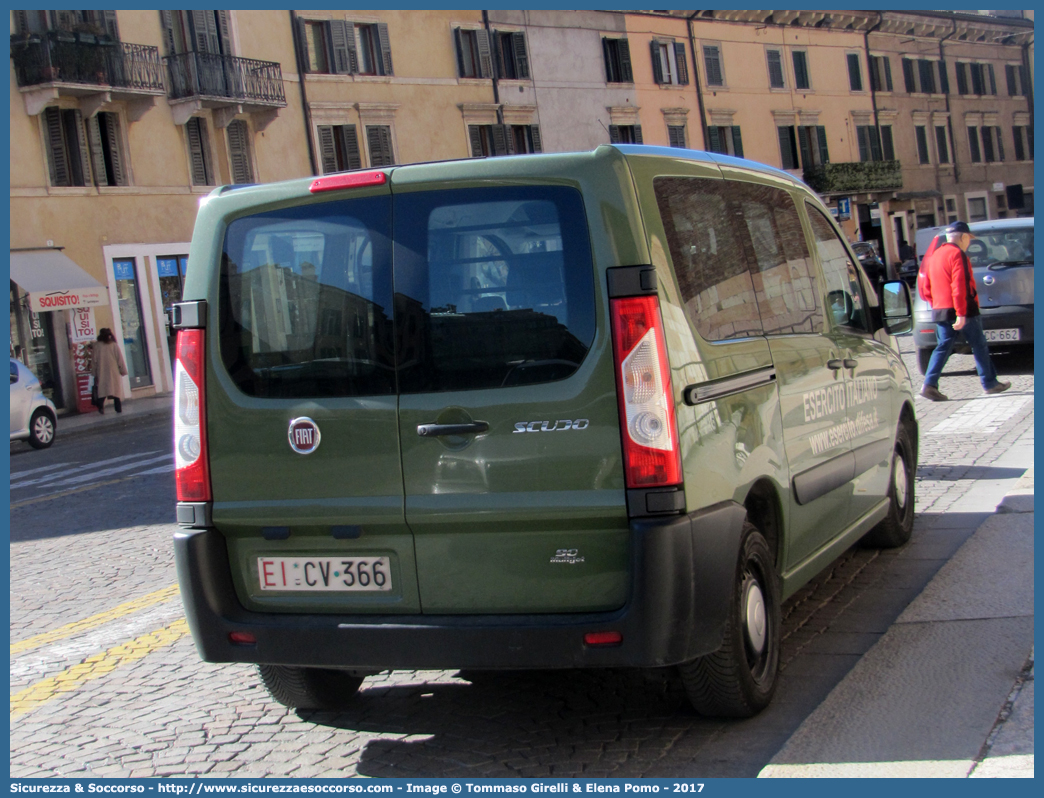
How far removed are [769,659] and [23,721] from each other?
2882 mm

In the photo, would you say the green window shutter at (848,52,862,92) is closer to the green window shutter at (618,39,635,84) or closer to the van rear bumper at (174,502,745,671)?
the green window shutter at (618,39,635,84)

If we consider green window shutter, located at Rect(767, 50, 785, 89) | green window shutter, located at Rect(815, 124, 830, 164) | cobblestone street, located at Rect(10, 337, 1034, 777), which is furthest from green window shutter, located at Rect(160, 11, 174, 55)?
green window shutter, located at Rect(815, 124, 830, 164)

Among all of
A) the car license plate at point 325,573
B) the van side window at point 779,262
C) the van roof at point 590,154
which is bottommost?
the car license plate at point 325,573

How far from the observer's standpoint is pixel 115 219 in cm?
2873

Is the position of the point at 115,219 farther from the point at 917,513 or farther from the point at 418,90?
the point at 917,513

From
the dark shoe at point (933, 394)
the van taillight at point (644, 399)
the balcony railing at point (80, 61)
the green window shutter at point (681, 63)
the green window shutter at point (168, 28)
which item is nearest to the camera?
the van taillight at point (644, 399)

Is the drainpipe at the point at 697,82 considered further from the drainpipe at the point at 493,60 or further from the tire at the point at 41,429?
the tire at the point at 41,429

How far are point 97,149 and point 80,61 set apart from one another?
2.00 metres

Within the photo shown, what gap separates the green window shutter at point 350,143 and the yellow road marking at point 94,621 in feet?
96.1

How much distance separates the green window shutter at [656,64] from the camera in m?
46.8

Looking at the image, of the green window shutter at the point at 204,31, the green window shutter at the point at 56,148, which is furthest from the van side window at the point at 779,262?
the green window shutter at the point at 204,31

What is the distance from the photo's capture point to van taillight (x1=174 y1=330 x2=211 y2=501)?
13.7ft

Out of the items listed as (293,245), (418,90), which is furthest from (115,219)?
(293,245)

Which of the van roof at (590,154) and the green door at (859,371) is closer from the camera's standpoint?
the van roof at (590,154)
